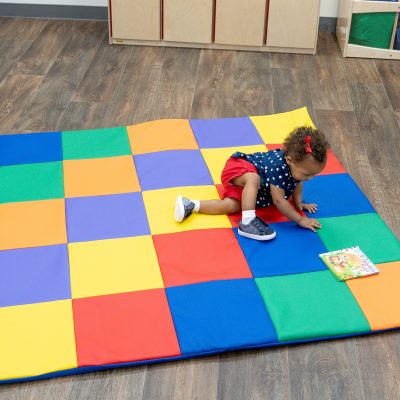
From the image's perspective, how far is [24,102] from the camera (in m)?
3.50

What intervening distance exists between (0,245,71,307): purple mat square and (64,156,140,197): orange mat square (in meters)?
0.39

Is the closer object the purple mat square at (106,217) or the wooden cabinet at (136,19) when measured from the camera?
the purple mat square at (106,217)

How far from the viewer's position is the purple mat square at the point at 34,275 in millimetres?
2141

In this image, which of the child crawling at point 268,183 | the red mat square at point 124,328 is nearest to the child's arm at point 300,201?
the child crawling at point 268,183

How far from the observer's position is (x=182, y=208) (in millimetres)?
2469

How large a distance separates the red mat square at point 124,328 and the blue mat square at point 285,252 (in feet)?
1.24

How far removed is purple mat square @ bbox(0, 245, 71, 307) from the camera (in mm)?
2141

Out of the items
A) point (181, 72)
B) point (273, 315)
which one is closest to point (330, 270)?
point (273, 315)

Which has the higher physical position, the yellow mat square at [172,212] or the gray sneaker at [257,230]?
the gray sneaker at [257,230]

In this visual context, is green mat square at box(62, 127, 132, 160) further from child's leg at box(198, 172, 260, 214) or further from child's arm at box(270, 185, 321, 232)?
child's arm at box(270, 185, 321, 232)

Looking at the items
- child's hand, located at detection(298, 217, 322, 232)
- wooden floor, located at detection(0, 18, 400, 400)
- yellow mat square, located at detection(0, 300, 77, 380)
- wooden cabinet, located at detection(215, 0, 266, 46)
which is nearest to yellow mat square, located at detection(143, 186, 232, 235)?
child's hand, located at detection(298, 217, 322, 232)

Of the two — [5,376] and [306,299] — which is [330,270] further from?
[5,376]

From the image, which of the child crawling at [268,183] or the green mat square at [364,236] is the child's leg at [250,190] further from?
the green mat square at [364,236]

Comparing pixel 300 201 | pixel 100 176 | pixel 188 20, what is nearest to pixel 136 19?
pixel 188 20
